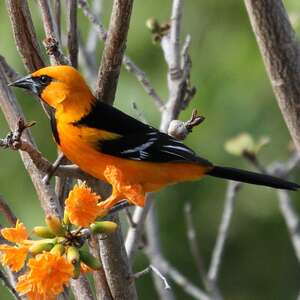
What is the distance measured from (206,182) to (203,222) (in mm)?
348

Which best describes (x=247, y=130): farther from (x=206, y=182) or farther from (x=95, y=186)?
(x=95, y=186)

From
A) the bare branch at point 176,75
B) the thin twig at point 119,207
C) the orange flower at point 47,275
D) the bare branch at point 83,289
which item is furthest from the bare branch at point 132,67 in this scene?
the orange flower at point 47,275

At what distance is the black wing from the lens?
3.19 m

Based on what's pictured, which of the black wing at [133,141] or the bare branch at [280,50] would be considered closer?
the bare branch at [280,50]

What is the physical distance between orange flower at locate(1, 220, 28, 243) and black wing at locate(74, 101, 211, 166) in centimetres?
78

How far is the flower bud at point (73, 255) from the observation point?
2.36m

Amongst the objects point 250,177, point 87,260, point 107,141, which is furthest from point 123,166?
point 87,260

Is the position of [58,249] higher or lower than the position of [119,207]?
higher

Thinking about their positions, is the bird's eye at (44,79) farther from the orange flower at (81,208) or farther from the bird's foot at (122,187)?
the orange flower at (81,208)

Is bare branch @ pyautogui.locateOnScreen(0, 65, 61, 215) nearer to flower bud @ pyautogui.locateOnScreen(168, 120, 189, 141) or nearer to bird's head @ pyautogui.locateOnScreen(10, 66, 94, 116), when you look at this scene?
bird's head @ pyautogui.locateOnScreen(10, 66, 94, 116)

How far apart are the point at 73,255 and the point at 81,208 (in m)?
0.13

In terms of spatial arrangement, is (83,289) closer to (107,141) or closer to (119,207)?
(119,207)

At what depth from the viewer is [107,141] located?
3197mm

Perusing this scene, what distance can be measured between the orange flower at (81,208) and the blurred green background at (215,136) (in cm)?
292
